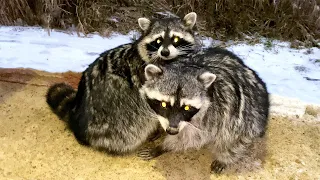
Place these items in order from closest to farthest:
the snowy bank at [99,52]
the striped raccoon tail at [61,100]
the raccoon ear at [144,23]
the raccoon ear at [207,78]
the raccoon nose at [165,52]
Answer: the raccoon ear at [207,78]
the raccoon nose at [165,52]
the raccoon ear at [144,23]
the striped raccoon tail at [61,100]
the snowy bank at [99,52]

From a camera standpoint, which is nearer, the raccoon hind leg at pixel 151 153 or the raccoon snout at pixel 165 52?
the raccoon snout at pixel 165 52

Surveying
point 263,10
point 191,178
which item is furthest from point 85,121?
point 263,10

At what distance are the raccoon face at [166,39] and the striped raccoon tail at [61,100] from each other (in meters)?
0.63

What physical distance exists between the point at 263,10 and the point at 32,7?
2.53 m

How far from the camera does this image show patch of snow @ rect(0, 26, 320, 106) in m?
3.77

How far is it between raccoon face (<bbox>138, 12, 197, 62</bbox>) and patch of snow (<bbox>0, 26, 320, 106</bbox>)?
1.16m

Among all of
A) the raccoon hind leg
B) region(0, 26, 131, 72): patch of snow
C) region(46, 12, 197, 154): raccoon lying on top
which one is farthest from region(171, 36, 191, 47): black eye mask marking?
region(0, 26, 131, 72): patch of snow

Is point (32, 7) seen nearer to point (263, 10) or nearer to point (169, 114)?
point (263, 10)

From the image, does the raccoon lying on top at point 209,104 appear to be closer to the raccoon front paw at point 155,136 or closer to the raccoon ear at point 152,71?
the raccoon ear at point 152,71

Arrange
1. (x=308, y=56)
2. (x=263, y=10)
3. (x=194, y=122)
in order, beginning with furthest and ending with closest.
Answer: (x=263, y=10), (x=308, y=56), (x=194, y=122)

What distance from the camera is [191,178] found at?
2.56 metres

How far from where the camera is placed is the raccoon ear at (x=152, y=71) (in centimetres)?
228

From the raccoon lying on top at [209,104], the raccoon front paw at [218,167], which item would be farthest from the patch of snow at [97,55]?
the raccoon front paw at [218,167]

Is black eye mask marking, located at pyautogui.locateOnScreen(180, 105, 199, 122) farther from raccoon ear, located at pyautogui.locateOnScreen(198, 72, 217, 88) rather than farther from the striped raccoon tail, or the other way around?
the striped raccoon tail
